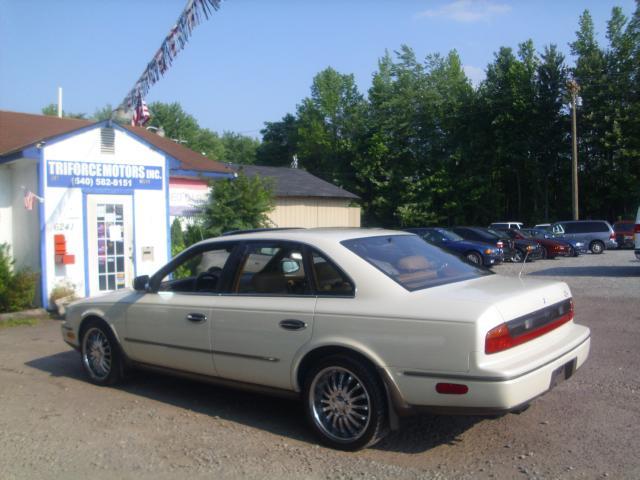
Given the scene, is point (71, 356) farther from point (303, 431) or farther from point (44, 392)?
point (303, 431)

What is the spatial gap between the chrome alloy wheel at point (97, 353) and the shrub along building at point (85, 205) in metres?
5.39

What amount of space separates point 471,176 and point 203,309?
1553 inches

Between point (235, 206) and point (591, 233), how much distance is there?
59.6ft

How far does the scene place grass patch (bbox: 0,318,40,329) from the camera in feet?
35.8

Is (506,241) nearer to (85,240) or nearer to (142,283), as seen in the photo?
(85,240)

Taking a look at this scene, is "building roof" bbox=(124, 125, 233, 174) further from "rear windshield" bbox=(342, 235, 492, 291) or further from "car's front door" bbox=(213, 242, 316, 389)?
"rear windshield" bbox=(342, 235, 492, 291)

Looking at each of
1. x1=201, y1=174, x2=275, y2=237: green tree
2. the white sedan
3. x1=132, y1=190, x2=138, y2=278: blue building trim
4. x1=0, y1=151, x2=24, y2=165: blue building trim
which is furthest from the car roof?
x1=201, y1=174, x2=275, y2=237: green tree

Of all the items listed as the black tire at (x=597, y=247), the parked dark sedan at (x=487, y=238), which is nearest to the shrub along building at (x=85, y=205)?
the parked dark sedan at (x=487, y=238)

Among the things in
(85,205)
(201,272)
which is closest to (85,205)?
(85,205)

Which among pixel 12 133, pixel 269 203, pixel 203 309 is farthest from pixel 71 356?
pixel 269 203

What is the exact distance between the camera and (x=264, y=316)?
538 cm

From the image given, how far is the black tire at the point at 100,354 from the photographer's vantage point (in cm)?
679

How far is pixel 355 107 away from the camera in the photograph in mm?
61469

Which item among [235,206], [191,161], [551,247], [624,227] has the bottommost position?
[551,247]
